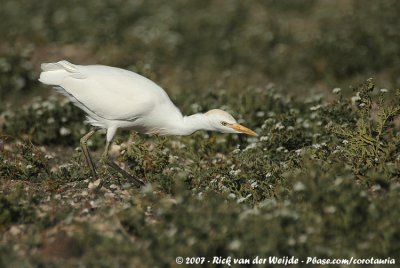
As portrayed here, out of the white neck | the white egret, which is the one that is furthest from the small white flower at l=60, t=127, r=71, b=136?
the white neck

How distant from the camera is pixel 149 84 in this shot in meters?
7.45

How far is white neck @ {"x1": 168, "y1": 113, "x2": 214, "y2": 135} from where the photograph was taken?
24.1ft

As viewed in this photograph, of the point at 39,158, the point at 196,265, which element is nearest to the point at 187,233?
the point at 196,265

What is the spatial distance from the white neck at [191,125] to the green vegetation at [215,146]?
209 millimetres

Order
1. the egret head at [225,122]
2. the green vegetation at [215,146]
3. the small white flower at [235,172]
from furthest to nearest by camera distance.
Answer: the egret head at [225,122] < the small white flower at [235,172] < the green vegetation at [215,146]

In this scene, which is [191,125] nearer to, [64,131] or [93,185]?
[93,185]

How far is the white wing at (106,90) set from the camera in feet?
23.9

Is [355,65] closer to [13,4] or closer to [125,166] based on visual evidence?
[125,166]

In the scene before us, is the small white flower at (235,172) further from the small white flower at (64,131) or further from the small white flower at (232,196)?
the small white flower at (64,131)

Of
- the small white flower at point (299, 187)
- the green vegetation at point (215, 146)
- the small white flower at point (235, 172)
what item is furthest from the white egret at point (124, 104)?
the small white flower at point (299, 187)

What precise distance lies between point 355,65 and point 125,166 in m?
5.27

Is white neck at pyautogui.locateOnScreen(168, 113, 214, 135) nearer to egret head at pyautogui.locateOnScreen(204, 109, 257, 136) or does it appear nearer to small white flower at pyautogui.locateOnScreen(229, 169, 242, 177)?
egret head at pyautogui.locateOnScreen(204, 109, 257, 136)

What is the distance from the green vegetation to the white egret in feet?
0.70

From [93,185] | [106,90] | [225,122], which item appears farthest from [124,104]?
[225,122]
